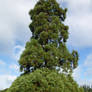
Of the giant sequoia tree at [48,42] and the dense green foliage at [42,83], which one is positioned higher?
the giant sequoia tree at [48,42]

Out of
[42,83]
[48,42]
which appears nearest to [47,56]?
[48,42]

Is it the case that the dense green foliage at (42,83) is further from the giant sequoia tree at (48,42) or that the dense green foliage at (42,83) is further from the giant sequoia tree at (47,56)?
the giant sequoia tree at (48,42)

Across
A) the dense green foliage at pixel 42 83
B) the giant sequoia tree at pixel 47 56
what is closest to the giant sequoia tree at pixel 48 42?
the giant sequoia tree at pixel 47 56

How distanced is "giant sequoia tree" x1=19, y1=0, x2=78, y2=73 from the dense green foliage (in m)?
1.00

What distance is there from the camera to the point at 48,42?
1143 centimetres

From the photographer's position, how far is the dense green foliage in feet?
29.7

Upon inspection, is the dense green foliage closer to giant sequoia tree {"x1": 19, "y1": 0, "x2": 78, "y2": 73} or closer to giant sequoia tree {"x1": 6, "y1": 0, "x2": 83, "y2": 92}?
giant sequoia tree {"x1": 6, "y1": 0, "x2": 83, "y2": 92}

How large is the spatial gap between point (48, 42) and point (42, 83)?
3.44 metres

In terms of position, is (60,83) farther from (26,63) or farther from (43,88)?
(26,63)

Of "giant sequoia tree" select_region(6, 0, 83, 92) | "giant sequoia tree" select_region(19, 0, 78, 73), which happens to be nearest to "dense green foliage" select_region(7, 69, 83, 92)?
"giant sequoia tree" select_region(6, 0, 83, 92)

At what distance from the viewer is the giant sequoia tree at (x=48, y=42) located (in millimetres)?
10359

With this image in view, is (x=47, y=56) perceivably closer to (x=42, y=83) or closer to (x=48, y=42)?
(x=48, y=42)

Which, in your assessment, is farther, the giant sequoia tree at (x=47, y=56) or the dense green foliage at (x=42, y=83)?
the giant sequoia tree at (x=47, y=56)

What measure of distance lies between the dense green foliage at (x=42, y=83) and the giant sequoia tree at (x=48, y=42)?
1.00 metres
